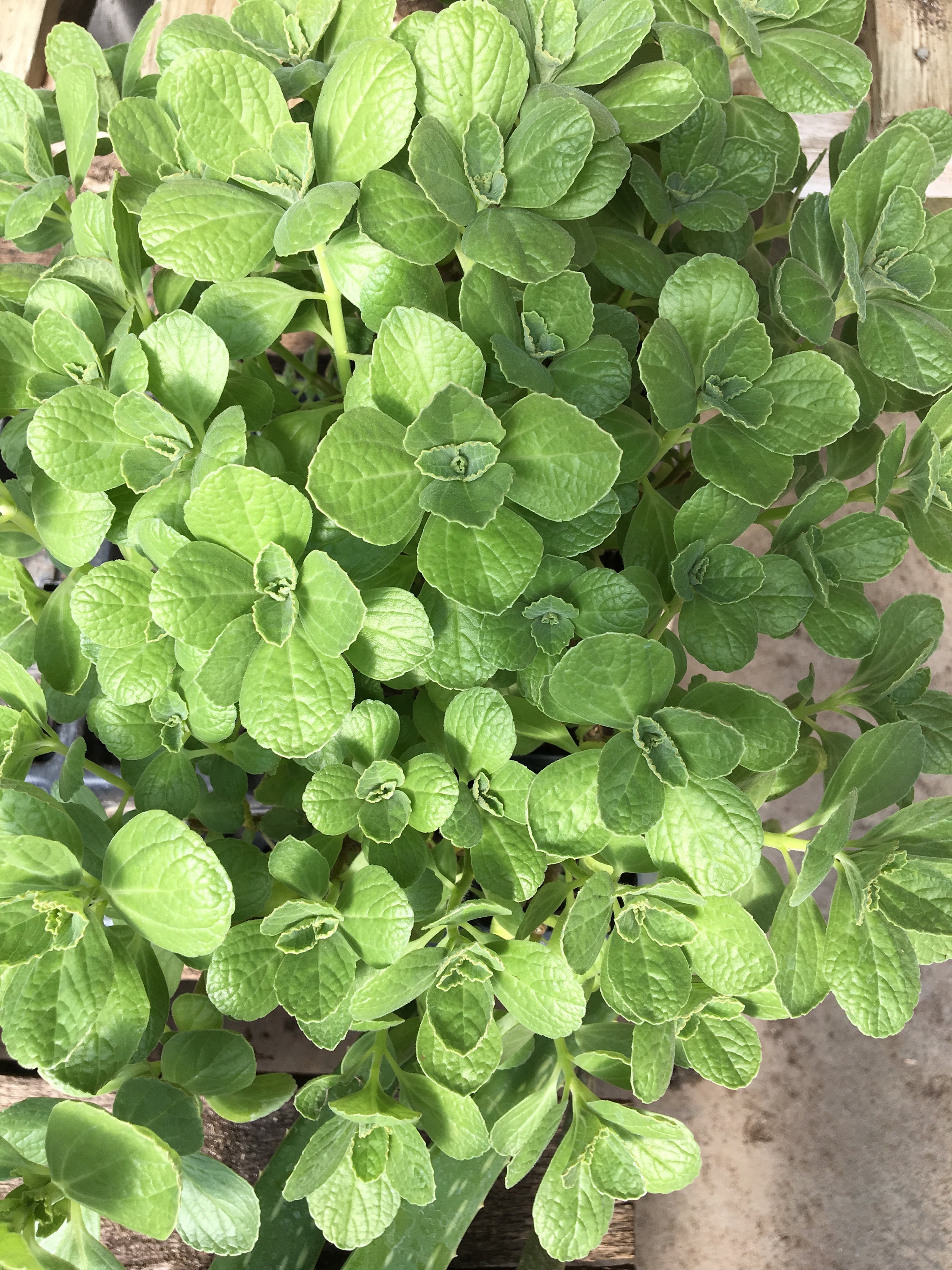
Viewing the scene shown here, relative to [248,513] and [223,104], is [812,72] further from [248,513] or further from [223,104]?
[248,513]

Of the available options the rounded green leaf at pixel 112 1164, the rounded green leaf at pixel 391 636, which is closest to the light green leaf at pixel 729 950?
the rounded green leaf at pixel 391 636

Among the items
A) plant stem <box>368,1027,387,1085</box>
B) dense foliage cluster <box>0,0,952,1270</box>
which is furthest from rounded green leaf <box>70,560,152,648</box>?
plant stem <box>368,1027,387,1085</box>

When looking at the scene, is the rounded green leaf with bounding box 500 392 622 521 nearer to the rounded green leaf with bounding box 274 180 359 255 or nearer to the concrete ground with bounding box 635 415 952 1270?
the rounded green leaf with bounding box 274 180 359 255

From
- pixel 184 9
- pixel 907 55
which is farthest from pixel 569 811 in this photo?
pixel 184 9

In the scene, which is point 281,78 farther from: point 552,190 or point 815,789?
point 815,789

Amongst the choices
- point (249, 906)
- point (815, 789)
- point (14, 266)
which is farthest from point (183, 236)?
point (815, 789)

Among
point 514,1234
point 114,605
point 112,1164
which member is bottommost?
point 514,1234

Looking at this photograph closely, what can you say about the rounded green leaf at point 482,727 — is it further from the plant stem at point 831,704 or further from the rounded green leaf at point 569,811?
the plant stem at point 831,704
